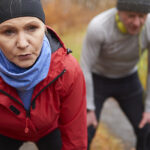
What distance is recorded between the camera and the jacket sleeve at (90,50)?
2.57 metres

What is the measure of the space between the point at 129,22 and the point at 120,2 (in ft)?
0.77

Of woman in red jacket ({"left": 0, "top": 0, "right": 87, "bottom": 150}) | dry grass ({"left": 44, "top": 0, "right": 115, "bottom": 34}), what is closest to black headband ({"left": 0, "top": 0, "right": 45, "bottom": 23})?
woman in red jacket ({"left": 0, "top": 0, "right": 87, "bottom": 150})

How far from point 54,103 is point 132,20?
3.90 ft

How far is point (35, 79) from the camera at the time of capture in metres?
1.69

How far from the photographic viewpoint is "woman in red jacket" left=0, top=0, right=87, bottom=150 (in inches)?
59.5

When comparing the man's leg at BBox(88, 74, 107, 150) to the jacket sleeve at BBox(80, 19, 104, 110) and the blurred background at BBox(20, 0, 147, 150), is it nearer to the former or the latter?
the jacket sleeve at BBox(80, 19, 104, 110)

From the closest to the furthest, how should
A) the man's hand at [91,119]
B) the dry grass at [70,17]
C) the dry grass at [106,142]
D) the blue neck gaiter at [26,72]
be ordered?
the blue neck gaiter at [26,72], the man's hand at [91,119], the dry grass at [106,142], the dry grass at [70,17]

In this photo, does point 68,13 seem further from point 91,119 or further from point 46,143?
point 46,143

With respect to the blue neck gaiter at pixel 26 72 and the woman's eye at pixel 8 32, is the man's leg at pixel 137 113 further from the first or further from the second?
the woman's eye at pixel 8 32

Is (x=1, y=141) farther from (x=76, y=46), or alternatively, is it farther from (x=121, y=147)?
(x=76, y=46)

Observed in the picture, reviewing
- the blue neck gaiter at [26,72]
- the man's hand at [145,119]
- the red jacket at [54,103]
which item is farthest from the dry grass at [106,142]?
the blue neck gaiter at [26,72]

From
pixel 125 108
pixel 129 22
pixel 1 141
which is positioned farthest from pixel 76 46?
pixel 1 141

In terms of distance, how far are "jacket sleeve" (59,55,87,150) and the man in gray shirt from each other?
75cm

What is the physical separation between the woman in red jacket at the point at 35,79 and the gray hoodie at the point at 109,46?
78cm
